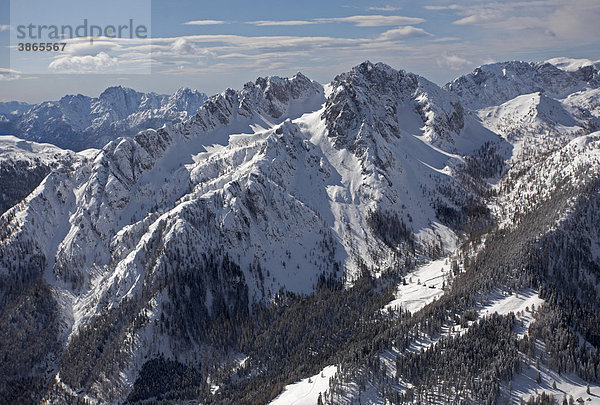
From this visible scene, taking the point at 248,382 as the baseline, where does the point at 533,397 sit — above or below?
above

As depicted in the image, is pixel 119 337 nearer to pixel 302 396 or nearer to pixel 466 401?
pixel 302 396

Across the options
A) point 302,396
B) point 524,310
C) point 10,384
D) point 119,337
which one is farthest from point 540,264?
point 10,384

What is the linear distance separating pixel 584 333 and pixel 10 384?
848 ft

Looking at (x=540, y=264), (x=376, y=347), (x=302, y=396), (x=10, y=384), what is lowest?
(x=10, y=384)

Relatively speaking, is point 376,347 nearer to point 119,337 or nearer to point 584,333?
point 584,333

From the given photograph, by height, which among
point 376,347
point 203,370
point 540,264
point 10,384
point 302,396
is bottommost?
point 10,384

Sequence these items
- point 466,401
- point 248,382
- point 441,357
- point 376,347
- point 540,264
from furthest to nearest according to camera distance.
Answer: point 540,264
point 248,382
point 376,347
point 441,357
point 466,401

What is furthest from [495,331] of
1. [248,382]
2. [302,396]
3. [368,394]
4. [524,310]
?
[248,382]

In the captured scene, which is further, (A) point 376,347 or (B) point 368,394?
(A) point 376,347

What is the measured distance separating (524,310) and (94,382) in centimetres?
19296

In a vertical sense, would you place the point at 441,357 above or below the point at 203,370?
above

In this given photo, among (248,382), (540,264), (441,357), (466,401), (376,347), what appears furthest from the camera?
(540,264)

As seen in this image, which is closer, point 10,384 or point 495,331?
point 495,331

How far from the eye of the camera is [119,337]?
649 feet
